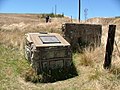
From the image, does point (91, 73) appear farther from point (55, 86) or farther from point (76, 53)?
point (76, 53)

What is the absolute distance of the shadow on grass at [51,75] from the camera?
7336 mm

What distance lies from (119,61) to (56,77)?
1.77m

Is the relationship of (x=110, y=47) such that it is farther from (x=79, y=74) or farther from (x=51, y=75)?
(x=51, y=75)

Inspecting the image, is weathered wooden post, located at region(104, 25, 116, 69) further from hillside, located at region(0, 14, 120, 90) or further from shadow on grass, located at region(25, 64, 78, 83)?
shadow on grass, located at region(25, 64, 78, 83)

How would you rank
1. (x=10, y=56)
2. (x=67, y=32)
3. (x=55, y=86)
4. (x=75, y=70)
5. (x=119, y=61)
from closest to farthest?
(x=55, y=86), (x=119, y=61), (x=75, y=70), (x=10, y=56), (x=67, y=32)

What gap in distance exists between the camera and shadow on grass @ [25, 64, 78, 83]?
24.1 feet

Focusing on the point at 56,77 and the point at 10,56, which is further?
the point at 10,56

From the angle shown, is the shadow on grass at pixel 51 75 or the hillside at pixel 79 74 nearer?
the hillside at pixel 79 74

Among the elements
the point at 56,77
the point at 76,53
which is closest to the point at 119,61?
the point at 56,77

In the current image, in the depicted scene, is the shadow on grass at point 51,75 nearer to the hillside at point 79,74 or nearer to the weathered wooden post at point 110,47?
Answer: the hillside at point 79,74

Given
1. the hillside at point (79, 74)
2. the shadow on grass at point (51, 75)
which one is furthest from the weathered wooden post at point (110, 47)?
the shadow on grass at point (51, 75)

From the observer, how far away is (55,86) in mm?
6961

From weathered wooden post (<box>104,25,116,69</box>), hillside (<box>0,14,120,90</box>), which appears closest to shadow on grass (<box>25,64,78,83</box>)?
hillside (<box>0,14,120,90</box>)

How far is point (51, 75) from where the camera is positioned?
7.57m
